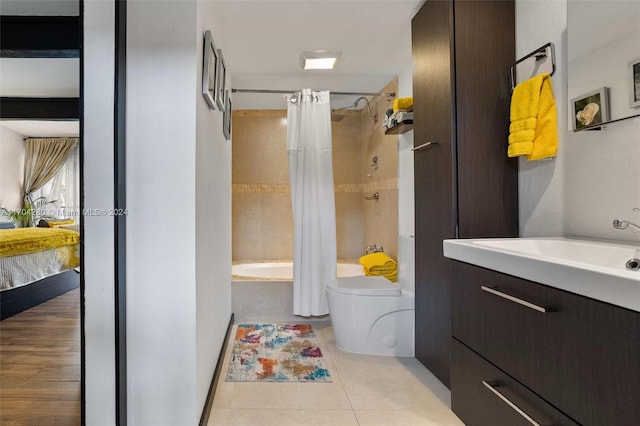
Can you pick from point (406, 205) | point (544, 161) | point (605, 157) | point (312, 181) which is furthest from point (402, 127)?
point (605, 157)

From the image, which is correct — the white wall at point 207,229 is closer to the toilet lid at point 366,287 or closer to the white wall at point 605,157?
the toilet lid at point 366,287

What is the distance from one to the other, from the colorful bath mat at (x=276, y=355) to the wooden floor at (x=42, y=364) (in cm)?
77

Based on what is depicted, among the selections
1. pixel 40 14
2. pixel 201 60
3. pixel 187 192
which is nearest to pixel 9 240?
pixel 187 192

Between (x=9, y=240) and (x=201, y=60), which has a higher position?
(x=201, y=60)

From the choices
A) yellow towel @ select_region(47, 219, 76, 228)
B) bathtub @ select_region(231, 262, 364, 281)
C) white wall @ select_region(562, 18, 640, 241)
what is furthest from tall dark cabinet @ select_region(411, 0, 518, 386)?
bathtub @ select_region(231, 262, 364, 281)

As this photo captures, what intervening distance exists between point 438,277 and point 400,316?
0.53 m

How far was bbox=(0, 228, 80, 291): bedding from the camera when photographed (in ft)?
3.32

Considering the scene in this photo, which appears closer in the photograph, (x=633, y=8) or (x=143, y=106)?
(x=633, y=8)

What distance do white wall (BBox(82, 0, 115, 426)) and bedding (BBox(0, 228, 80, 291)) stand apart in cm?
5

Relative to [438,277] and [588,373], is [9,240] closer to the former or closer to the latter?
[588,373]

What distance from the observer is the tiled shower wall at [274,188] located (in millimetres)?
4137

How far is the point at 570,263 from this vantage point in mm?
799

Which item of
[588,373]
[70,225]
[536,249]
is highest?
[70,225]

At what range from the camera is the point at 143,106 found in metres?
1.35
